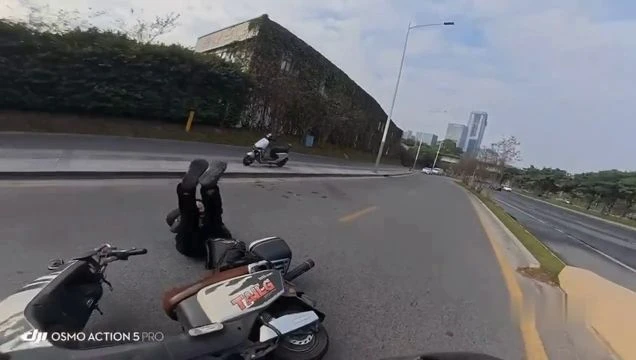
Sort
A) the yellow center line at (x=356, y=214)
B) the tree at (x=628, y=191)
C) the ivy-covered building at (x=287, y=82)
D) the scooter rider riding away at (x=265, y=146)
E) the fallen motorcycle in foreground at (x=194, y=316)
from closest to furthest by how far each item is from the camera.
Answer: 1. the fallen motorcycle in foreground at (x=194, y=316)
2. the yellow center line at (x=356, y=214)
3. the scooter rider riding away at (x=265, y=146)
4. the ivy-covered building at (x=287, y=82)
5. the tree at (x=628, y=191)

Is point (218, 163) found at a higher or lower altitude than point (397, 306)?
higher

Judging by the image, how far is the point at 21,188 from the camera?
6215mm

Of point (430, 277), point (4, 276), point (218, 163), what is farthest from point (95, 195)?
point (430, 277)

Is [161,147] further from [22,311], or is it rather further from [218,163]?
[22,311]

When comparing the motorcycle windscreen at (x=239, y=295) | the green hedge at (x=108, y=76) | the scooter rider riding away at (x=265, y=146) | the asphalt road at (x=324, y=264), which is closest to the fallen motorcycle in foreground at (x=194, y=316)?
the motorcycle windscreen at (x=239, y=295)

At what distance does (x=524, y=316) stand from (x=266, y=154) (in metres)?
12.2

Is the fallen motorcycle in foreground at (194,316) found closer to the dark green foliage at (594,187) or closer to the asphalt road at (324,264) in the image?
the asphalt road at (324,264)

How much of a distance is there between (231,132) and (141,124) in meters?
6.19

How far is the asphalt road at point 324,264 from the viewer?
3.39m

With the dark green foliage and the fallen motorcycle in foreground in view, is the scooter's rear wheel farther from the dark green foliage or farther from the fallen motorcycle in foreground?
the dark green foliage

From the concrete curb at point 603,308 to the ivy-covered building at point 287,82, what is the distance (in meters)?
19.8

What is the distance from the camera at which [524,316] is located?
4.54 m

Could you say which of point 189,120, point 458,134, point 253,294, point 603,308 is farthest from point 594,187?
point 458,134

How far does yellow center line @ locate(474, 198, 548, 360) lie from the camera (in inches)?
145
